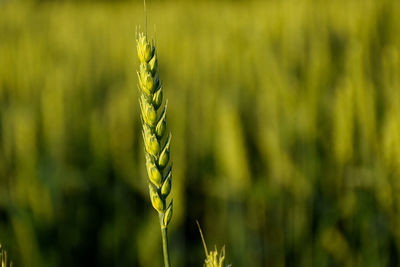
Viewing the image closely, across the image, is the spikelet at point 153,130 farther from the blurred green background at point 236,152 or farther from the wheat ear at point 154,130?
the blurred green background at point 236,152

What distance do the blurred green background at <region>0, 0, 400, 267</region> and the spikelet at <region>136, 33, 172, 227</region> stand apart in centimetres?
38

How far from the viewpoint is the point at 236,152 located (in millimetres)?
772

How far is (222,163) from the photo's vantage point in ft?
3.45

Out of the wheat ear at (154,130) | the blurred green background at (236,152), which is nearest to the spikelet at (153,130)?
the wheat ear at (154,130)

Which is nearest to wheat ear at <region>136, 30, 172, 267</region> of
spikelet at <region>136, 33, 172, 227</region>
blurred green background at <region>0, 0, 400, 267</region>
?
spikelet at <region>136, 33, 172, 227</region>

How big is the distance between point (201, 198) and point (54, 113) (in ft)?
1.46

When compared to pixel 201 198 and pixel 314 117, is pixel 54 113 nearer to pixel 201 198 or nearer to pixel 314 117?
pixel 201 198

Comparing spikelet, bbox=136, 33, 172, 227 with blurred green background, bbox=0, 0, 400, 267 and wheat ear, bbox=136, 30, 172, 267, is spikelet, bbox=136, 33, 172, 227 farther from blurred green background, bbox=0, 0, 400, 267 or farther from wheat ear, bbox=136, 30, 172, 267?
blurred green background, bbox=0, 0, 400, 267

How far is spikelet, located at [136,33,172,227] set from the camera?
0.21 meters

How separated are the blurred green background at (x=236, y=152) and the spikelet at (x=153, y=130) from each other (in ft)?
1.23

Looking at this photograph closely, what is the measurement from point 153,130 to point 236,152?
568 mm

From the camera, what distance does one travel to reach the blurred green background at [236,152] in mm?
713

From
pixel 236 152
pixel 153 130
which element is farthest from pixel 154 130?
pixel 236 152

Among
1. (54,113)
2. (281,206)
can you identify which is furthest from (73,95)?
(281,206)
